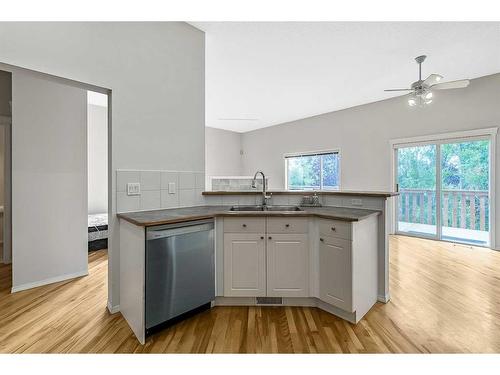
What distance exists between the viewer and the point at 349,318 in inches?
75.3

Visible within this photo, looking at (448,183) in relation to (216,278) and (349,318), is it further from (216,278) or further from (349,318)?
(216,278)

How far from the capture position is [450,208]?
4.33 m

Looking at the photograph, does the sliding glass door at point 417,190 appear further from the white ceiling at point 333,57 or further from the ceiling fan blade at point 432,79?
the ceiling fan blade at point 432,79

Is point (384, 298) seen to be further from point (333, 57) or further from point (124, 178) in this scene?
point (333, 57)

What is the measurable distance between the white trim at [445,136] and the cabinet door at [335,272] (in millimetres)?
3780

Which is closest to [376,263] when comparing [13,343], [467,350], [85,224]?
[467,350]

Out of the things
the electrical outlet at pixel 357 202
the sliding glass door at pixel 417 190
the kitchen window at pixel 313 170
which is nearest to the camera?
the electrical outlet at pixel 357 202

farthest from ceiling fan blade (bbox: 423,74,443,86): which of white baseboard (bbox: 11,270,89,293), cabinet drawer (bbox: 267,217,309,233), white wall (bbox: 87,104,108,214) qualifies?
white wall (bbox: 87,104,108,214)

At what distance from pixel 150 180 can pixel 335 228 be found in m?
1.69

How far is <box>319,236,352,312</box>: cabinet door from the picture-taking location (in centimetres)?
187

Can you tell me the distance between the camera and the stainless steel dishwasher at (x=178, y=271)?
1.68m

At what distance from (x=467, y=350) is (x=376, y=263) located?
0.79 meters

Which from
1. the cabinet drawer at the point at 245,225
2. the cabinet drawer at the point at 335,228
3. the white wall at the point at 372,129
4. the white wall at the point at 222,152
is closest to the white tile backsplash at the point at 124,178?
the cabinet drawer at the point at 245,225
